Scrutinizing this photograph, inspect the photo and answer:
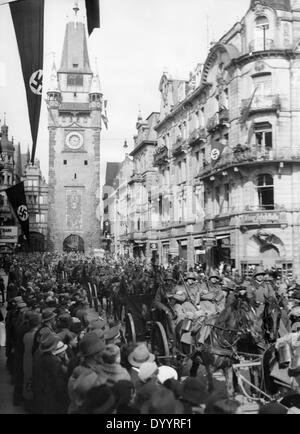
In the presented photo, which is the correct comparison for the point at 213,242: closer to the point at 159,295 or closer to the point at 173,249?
the point at 173,249

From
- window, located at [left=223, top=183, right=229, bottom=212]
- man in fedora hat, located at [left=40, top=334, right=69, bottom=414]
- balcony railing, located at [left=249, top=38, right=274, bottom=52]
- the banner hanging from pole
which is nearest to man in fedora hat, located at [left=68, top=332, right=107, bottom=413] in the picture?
man in fedora hat, located at [left=40, top=334, right=69, bottom=414]

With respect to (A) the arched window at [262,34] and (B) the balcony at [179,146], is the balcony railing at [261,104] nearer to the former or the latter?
(A) the arched window at [262,34]

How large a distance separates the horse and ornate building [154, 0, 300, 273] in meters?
14.6

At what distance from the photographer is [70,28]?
958 centimetres

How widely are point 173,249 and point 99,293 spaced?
10814mm

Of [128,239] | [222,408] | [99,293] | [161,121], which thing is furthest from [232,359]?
[161,121]

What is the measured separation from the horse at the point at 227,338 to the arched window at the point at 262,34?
744 inches

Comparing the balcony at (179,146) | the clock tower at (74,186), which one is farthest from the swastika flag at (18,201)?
the balcony at (179,146)

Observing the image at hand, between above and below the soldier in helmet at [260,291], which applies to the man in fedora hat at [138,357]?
below

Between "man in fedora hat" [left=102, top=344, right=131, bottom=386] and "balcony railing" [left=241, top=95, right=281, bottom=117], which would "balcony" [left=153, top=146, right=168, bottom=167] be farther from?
"man in fedora hat" [left=102, top=344, right=131, bottom=386]

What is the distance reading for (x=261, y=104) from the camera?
27688 mm

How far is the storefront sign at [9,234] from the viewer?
16688mm
